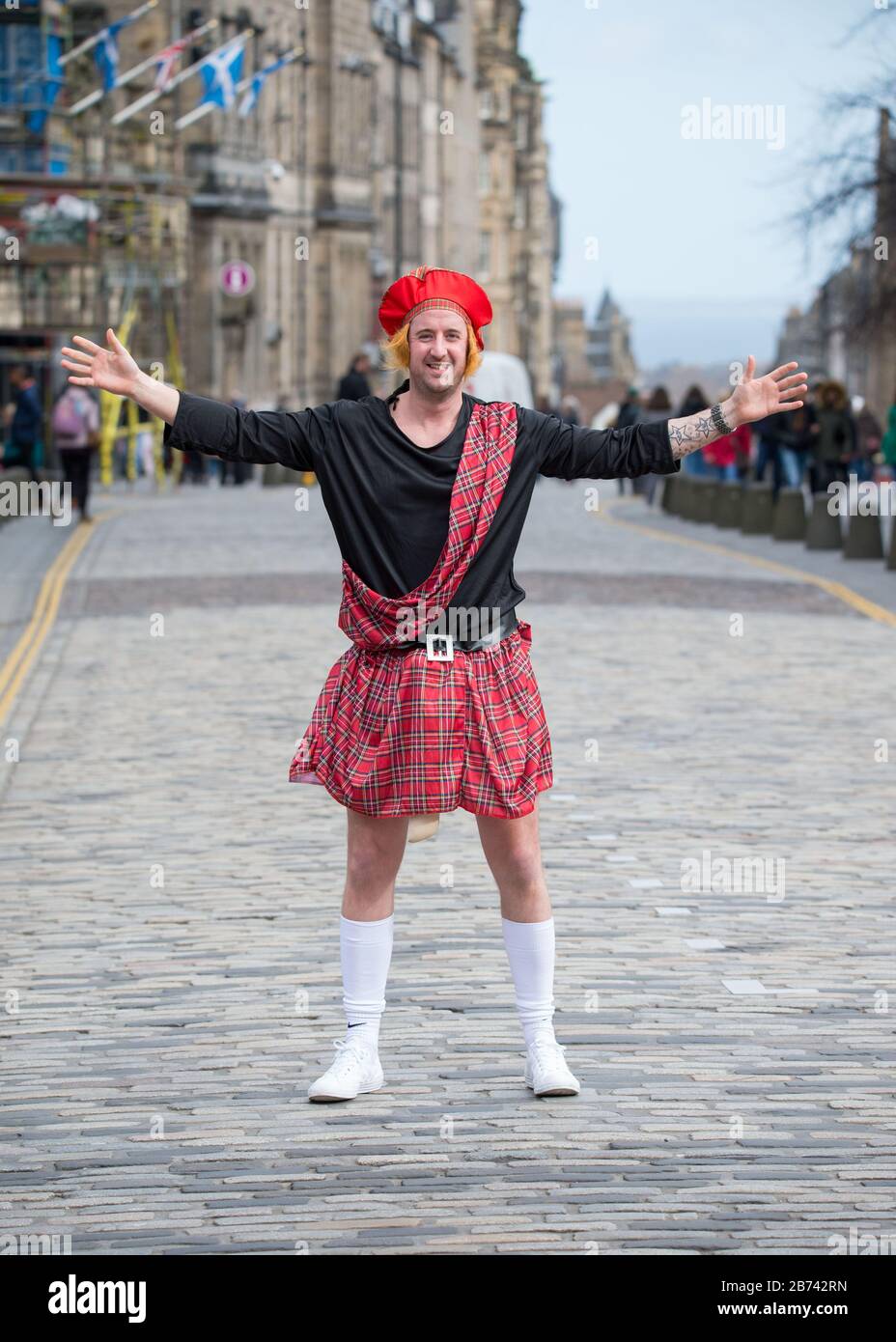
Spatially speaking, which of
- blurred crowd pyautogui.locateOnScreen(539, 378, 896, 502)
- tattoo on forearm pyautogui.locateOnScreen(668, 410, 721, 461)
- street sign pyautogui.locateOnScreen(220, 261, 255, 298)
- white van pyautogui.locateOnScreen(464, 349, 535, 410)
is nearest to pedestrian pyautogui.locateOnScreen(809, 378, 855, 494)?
blurred crowd pyautogui.locateOnScreen(539, 378, 896, 502)

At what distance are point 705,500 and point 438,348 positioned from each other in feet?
93.4

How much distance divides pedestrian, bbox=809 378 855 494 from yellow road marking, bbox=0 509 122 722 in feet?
31.0

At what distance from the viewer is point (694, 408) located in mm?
32562

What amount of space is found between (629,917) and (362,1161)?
2.82 meters

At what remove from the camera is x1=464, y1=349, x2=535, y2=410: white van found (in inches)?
1816

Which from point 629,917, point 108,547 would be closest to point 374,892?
point 629,917

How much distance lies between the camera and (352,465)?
5742 millimetres

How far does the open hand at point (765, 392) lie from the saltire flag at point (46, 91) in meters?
38.1

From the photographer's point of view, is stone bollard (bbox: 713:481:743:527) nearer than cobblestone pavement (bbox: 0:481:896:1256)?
No

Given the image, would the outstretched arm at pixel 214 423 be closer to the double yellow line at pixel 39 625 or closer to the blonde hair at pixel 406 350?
the blonde hair at pixel 406 350

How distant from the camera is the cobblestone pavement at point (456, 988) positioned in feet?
16.9

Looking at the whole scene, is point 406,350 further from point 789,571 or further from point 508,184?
point 508,184

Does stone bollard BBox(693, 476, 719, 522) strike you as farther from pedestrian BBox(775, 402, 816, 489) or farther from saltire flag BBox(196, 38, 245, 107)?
saltire flag BBox(196, 38, 245, 107)

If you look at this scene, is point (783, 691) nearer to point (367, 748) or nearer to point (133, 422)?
point (367, 748)
